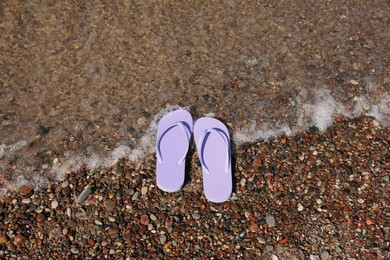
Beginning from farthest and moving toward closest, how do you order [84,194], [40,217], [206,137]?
[206,137] < [84,194] < [40,217]

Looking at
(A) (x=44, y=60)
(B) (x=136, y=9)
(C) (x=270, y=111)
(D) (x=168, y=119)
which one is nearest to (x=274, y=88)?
→ (C) (x=270, y=111)

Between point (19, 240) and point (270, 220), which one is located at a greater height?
Result: point (19, 240)

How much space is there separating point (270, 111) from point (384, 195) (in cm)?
99

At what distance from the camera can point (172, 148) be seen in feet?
12.0

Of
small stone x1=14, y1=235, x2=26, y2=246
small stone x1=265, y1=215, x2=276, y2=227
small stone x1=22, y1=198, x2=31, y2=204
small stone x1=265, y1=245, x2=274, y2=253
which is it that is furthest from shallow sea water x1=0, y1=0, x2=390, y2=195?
small stone x1=265, y1=245, x2=274, y2=253

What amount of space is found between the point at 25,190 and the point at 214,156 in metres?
1.27

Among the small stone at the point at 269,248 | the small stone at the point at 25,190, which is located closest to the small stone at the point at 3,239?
the small stone at the point at 25,190

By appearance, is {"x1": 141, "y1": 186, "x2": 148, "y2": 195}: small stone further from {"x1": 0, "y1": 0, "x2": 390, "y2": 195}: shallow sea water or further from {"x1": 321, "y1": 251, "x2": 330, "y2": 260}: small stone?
{"x1": 321, "y1": 251, "x2": 330, "y2": 260}: small stone

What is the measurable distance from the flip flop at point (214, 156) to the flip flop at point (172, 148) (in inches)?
3.6

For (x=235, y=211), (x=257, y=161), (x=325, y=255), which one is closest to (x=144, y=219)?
(x=235, y=211)

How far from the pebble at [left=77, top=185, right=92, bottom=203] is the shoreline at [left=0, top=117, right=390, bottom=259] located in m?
0.02

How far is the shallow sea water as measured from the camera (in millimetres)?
3697

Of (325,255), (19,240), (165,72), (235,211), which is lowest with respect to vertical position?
(325,255)

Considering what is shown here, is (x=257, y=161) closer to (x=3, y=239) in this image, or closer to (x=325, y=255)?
(x=325, y=255)
